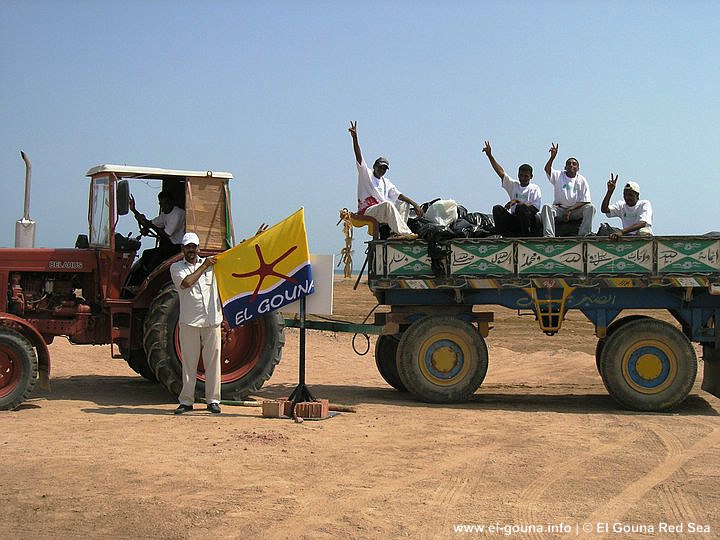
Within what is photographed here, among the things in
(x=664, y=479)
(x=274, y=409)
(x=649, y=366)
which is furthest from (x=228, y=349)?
(x=664, y=479)

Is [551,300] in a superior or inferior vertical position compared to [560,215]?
inferior

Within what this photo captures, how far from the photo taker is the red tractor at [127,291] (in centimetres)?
1095

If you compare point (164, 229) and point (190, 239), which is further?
point (164, 229)

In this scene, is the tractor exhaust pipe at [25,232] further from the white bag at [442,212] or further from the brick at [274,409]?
the white bag at [442,212]

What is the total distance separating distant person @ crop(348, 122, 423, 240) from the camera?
12.0 meters

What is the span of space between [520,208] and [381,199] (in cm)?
180

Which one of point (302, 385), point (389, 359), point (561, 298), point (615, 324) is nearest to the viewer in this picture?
point (302, 385)

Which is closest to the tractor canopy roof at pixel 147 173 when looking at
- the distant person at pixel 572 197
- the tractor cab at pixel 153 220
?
the tractor cab at pixel 153 220

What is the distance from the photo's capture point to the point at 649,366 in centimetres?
1148

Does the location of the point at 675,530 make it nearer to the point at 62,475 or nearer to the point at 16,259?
the point at 62,475

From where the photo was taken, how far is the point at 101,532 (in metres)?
6.20

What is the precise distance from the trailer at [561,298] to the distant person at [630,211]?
331 millimetres

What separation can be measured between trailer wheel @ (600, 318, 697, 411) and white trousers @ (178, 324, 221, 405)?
15.6 feet

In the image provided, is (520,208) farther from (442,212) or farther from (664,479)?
(664,479)
